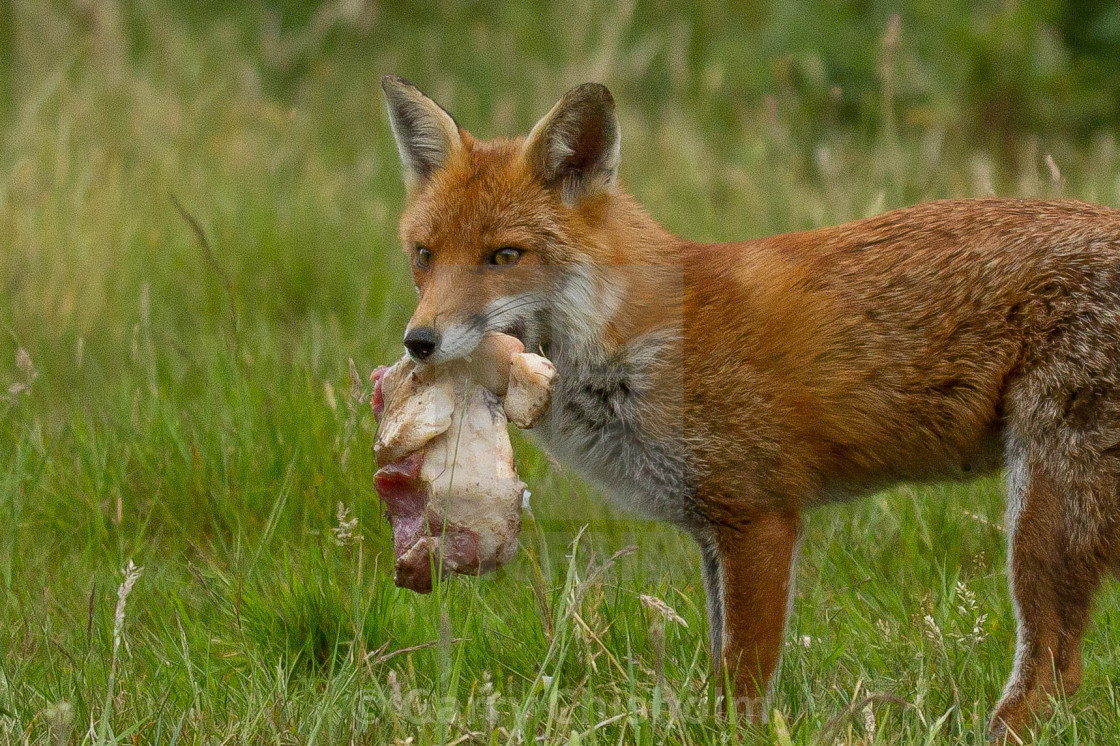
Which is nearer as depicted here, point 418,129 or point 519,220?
point 519,220

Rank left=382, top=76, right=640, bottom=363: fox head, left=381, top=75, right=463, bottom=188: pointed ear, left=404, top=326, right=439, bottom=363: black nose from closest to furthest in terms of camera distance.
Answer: left=404, top=326, right=439, bottom=363: black nose
left=382, top=76, right=640, bottom=363: fox head
left=381, top=75, right=463, bottom=188: pointed ear

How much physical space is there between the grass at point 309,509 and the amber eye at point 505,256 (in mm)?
986

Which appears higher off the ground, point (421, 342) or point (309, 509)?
point (421, 342)

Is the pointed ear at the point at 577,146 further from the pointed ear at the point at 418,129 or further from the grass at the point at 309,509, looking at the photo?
the grass at the point at 309,509

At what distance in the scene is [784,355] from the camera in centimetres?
399

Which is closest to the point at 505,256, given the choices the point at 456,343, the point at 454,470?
the point at 456,343

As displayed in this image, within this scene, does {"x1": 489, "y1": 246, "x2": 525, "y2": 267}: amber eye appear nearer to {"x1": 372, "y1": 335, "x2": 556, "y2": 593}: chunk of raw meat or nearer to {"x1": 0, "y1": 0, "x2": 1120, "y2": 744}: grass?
{"x1": 372, "y1": 335, "x2": 556, "y2": 593}: chunk of raw meat

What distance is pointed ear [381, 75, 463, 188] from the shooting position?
4305 mm

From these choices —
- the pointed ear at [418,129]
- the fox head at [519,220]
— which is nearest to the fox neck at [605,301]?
the fox head at [519,220]

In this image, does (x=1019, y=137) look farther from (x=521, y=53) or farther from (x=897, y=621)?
(x=897, y=621)

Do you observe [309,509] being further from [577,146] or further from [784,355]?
[784,355]

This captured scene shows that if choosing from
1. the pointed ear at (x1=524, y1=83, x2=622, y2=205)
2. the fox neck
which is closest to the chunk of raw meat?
the fox neck

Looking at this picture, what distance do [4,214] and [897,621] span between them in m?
5.51

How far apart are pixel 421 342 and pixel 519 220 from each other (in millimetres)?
682
